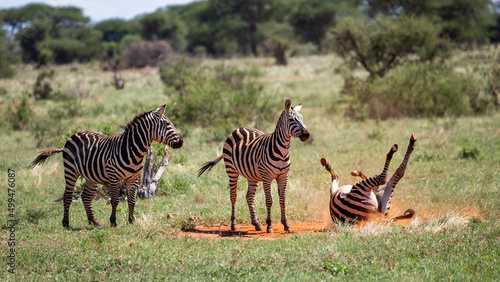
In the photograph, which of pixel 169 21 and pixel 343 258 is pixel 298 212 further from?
pixel 169 21

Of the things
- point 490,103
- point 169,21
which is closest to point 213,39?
point 169,21

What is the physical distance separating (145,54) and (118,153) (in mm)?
38683

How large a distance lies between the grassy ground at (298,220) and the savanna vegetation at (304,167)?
0.09 feet

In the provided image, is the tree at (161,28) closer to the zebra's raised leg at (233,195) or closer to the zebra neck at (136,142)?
the zebra's raised leg at (233,195)

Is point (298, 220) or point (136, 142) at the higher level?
point (136, 142)

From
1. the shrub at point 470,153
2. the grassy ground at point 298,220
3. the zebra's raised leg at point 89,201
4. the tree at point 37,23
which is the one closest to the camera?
the grassy ground at point 298,220

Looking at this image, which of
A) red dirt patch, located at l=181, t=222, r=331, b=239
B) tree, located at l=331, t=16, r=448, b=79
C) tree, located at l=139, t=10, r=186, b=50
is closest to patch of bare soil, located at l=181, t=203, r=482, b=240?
red dirt patch, located at l=181, t=222, r=331, b=239

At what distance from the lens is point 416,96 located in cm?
1933

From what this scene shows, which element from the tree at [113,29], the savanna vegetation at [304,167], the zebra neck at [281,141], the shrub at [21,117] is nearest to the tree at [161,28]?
the tree at [113,29]

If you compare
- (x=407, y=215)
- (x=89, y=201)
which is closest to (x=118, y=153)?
(x=89, y=201)

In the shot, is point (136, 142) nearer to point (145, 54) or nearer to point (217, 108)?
point (217, 108)

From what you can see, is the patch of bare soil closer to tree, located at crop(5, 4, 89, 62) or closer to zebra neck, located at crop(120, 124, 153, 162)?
zebra neck, located at crop(120, 124, 153, 162)

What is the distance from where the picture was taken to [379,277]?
547cm

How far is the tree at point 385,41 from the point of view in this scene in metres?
23.7
